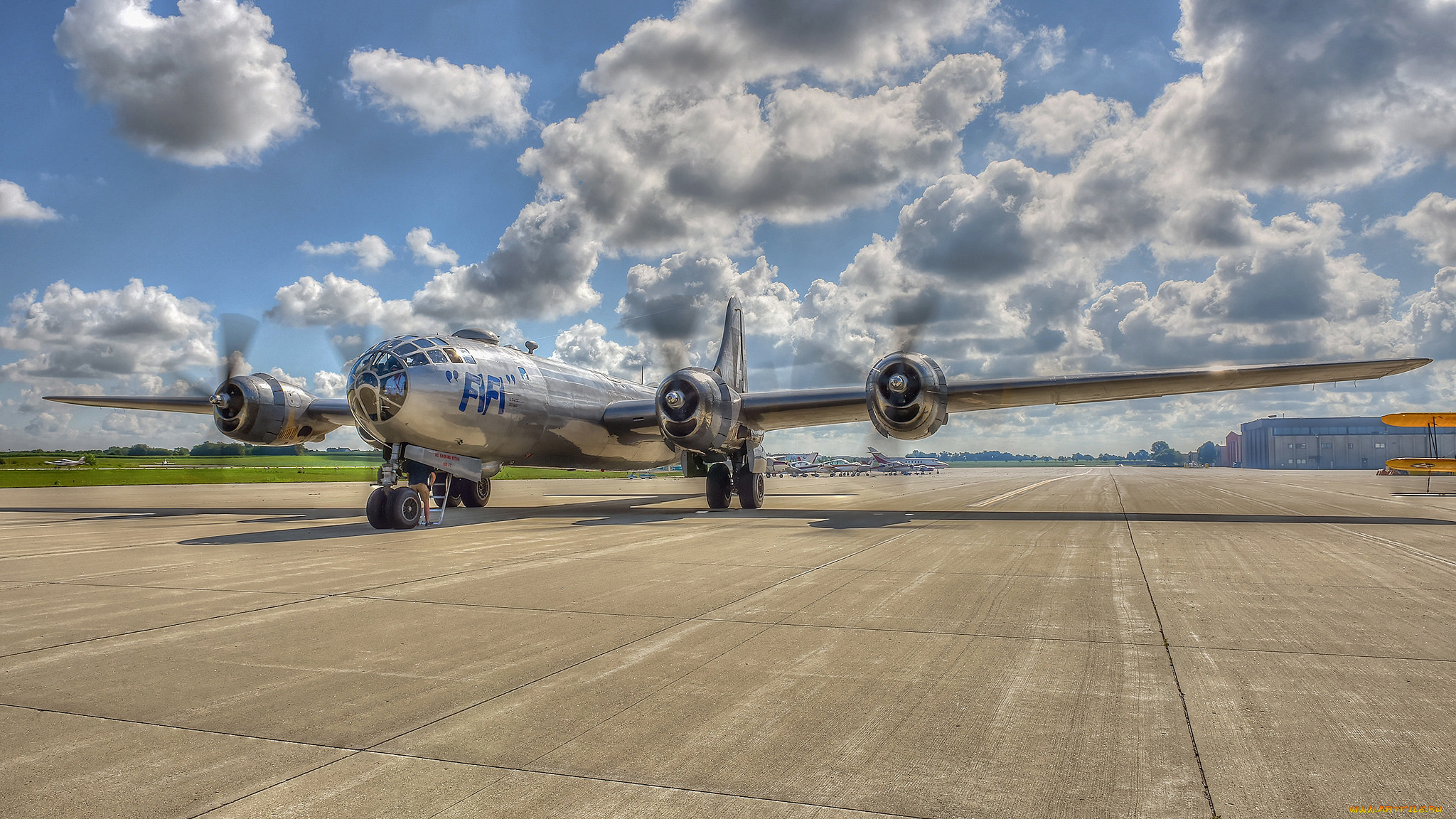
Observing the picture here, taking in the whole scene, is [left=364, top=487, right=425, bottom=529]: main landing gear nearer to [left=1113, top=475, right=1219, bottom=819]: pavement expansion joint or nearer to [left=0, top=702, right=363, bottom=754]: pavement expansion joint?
[left=0, top=702, right=363, bottom=754]: pavement expansion joint

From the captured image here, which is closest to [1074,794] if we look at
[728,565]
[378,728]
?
[378,728]

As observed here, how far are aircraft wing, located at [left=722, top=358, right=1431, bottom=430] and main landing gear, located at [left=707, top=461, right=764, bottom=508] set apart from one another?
1514 mm

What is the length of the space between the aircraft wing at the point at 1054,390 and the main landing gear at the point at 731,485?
1.51 m

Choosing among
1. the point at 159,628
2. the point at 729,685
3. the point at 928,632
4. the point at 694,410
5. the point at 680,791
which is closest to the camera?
the point at 680,791

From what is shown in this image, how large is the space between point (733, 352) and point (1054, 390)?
1323 cm

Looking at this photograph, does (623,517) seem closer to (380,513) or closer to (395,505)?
(395,505)

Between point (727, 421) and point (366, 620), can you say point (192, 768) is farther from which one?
point (727, 421)

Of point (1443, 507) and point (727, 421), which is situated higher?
point (727, 421)

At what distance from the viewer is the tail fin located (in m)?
28.9

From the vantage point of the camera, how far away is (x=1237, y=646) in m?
5.43

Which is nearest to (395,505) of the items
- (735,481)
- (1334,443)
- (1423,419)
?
(735,481)

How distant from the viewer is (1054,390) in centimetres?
1930

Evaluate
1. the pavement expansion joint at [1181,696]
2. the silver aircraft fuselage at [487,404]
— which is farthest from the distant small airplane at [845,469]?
the pavement expansion joint at [1181,696]

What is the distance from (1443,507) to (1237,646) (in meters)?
24.2
